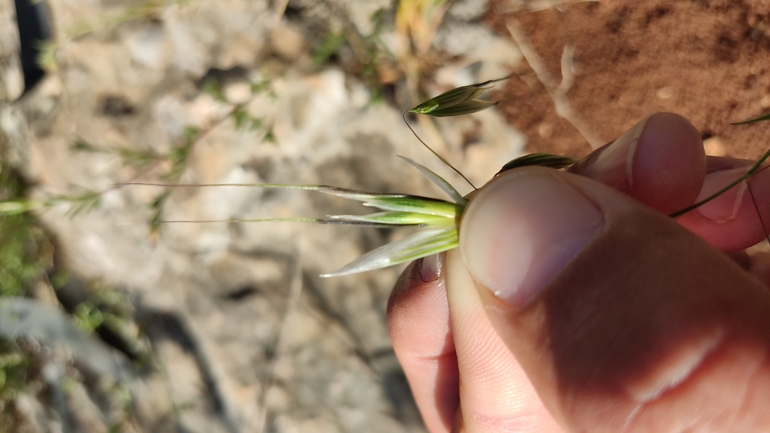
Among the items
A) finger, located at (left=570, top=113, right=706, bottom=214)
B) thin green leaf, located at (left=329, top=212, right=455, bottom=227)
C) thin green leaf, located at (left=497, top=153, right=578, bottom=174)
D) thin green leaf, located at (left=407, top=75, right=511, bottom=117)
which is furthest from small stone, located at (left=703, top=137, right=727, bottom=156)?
thin green leaf, located at (left=329, top=212, right=455, bottom=227)

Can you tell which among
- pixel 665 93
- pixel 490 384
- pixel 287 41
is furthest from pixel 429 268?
pixel 287 41

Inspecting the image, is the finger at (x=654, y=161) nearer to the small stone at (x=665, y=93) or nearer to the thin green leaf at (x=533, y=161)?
the thin green leaf at (x=533, y=161)

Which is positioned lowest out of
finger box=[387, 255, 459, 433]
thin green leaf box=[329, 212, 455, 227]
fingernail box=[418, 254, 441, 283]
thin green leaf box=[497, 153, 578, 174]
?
finger box=[387, 255, 459, 433]

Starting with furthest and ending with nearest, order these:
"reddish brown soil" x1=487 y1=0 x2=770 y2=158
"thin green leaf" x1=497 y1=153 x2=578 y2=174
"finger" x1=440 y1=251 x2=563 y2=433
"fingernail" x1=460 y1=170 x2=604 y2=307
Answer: "reddish brown soil" x1=487 y1=0 x2=770 y2=158
"finger" x1=440 y1=251 x2=563 y2=433
"thin green leaf" x1=497 y1=153 x2=578 y2=174
"fingernail" x1=460 y1=170 x2=604 y2=307

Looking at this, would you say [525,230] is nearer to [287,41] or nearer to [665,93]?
[665,93]

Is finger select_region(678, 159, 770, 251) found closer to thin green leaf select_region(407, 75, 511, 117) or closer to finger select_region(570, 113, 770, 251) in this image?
finger select_region(570, 113, 770, 251)

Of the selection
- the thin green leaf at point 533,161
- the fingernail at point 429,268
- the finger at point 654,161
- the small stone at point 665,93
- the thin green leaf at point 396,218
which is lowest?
the fingernail at point 429,268

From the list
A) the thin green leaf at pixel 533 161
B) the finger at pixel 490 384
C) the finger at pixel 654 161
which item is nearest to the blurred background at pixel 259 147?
the finger at pixel 654 161
